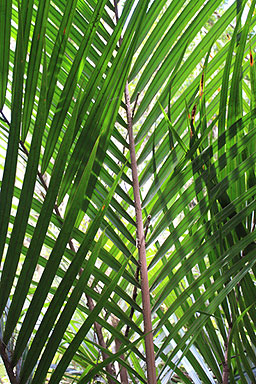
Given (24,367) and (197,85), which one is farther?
(197,85)

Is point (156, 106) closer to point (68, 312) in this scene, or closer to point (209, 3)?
point (209, 3)

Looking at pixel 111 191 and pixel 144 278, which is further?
pixel 144 278

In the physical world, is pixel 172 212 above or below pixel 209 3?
below

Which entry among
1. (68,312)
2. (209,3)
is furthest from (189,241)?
(209,3)

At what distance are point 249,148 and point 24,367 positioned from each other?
1.24 ft

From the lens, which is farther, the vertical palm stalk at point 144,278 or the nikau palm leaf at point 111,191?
the vertical palm stalk at point 144,278

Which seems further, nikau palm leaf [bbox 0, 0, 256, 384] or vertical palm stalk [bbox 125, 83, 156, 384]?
vertical palm stalk [bbox 125, 83, 156, 384]

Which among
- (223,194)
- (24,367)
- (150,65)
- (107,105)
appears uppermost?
(150,65)

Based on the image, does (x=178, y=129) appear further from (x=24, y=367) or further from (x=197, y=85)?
(x=24, y=367)

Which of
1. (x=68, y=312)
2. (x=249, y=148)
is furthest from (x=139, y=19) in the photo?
(x=68, y=312)

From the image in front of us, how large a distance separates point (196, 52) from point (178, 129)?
0.38ft

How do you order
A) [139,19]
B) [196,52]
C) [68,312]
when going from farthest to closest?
1. [196,52]
2. [139,19]
3. [68,312]

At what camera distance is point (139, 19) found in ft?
1.67

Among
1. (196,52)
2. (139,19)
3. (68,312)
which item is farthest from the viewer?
(196,52)
